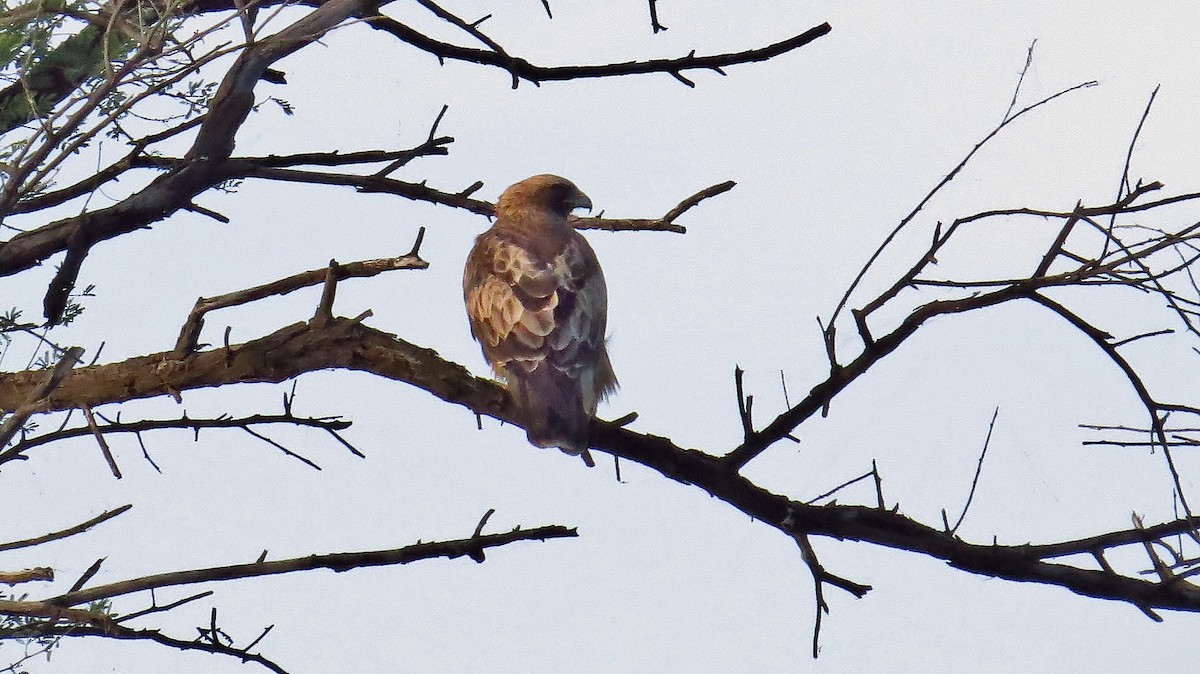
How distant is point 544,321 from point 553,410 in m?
0.51

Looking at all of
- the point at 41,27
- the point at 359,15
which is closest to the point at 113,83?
the point at 41,27

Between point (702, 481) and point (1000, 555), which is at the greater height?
point (702, 481)

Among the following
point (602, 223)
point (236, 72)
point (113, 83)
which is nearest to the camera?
point (113, 83)

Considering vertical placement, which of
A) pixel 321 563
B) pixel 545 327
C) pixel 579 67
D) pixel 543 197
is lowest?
pixel 321 563

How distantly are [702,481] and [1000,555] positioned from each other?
1098mm

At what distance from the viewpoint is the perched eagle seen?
13.9 feet

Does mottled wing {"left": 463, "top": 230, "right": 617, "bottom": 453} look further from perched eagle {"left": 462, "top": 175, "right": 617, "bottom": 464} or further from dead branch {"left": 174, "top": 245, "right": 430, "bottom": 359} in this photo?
dead branch {"left": 174, "top": 245, "right": 430, "bottom": 359}

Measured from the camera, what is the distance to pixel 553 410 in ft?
13.8

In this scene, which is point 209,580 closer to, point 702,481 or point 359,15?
point 702,481

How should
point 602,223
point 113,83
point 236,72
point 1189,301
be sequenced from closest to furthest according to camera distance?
point 113,83, point 1189,301, point 236,72, point 602,223

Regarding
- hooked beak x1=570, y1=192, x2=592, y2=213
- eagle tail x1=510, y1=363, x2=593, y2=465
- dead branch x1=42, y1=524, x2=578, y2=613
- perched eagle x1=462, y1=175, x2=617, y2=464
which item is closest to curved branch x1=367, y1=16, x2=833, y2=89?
perched eagle x1=462, y1=175, x2=617, y2=464

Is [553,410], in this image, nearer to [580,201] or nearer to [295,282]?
[295,282]

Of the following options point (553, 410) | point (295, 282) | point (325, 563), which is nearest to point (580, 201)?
point (553, 410)

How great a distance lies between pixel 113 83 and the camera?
296 centimetres
